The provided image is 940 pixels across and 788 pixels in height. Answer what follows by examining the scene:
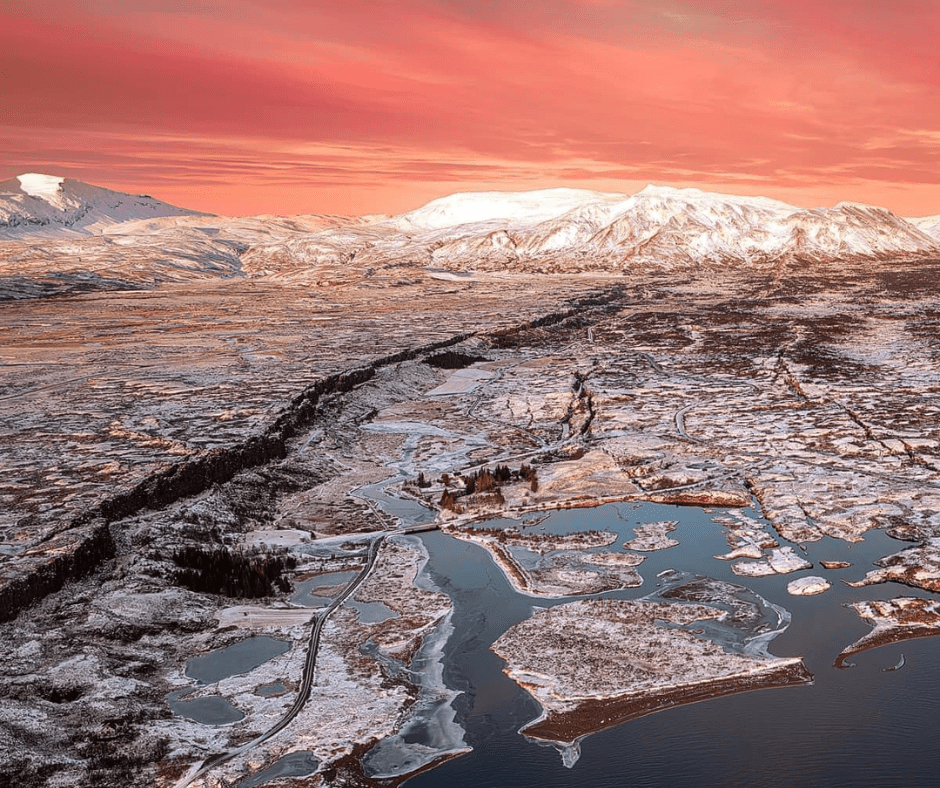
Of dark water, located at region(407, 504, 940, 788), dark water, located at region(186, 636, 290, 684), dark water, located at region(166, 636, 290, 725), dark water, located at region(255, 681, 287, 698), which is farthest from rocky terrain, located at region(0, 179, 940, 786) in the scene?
dark water, located at region(407, 504, 940, 788)

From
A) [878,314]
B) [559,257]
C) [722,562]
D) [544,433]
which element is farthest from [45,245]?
[722,562]

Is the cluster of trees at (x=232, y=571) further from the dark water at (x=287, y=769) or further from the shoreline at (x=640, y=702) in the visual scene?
the shoreline at (x=640, y=702)

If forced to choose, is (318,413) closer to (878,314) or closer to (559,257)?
(878,314)

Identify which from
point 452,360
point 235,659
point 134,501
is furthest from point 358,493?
point 452,360

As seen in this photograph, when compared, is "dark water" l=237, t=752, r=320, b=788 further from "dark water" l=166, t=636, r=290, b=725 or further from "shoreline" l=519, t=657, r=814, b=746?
"shoreline" l=519, t=657, r=814, b=746

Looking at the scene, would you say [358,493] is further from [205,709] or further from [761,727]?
[761,727]

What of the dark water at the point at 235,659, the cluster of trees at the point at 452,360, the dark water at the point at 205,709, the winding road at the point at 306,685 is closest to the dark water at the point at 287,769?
the winding road at the point at 306,685
